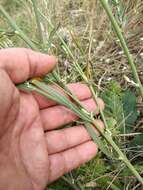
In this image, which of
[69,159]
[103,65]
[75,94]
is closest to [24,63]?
[75,94]

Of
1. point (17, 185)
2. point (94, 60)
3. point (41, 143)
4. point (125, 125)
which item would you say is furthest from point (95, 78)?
point (17, 185)

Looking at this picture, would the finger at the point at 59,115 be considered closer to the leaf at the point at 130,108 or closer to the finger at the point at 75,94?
the finger at the point at 75,94

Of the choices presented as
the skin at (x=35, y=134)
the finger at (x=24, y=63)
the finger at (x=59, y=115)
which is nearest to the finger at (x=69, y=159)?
the skin at (x=35, y=134)

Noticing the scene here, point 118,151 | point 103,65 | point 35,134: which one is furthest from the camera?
point 103,65

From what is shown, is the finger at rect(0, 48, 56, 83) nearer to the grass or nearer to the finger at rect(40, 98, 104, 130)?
the grass

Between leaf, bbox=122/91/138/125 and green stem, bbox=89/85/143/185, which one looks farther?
leaf, bbox=122/91/138/125

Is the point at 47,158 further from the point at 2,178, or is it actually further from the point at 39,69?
the point at 39,69

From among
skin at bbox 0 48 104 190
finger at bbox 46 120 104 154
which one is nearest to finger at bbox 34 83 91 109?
skin at bbox 0 48 104 190

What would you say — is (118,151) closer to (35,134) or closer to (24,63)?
(35,134)
